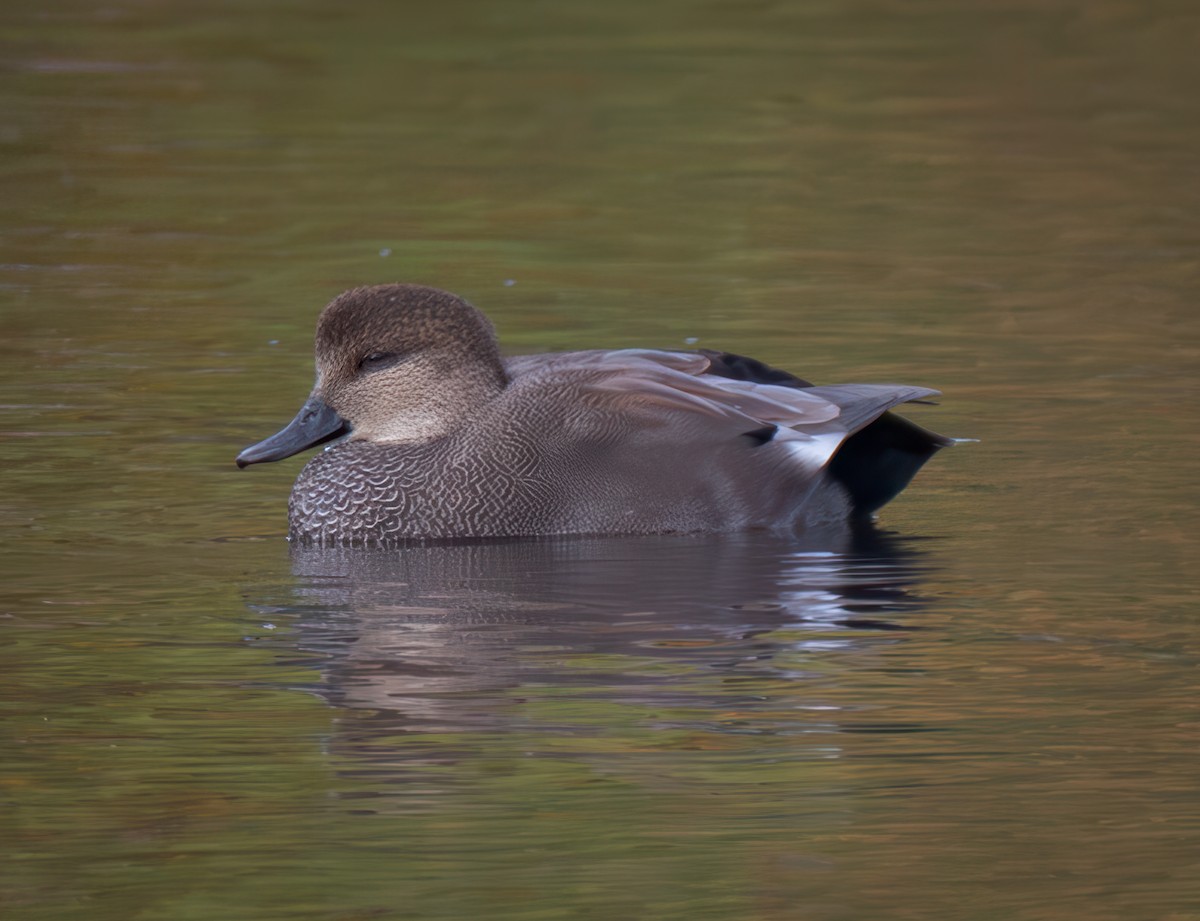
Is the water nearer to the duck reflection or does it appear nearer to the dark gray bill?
the duck reflection

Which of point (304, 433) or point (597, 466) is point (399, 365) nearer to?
point (304, 433)

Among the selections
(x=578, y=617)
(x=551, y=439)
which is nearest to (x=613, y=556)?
(x=551, y=439)

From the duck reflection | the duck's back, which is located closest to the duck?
the duck's back

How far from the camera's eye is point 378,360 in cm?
900

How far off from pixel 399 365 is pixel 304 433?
0.41m

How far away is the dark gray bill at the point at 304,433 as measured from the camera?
8.89m

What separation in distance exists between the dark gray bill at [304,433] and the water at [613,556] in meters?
0.29

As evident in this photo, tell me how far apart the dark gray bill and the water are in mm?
288

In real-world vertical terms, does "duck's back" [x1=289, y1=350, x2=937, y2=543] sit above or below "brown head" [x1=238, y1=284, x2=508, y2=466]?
below

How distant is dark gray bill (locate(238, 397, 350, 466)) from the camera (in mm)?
8891

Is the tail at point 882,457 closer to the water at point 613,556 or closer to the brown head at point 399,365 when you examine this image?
the water at point 613,556

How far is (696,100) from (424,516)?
34.3ft

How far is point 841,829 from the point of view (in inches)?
225

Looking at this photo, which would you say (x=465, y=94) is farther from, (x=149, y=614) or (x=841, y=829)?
(x=841, y=829)
